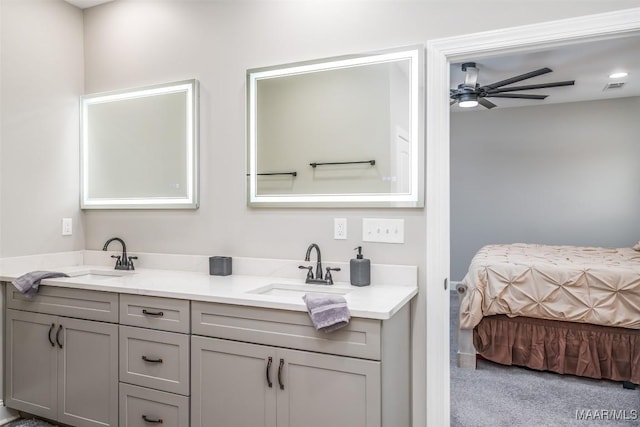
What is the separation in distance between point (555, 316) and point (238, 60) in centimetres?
276

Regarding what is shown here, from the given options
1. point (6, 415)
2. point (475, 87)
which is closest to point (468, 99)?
point (475, 87)

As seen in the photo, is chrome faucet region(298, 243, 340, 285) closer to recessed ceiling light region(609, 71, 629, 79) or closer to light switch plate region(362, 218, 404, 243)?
light switch plate region(362, 218, 404, 243)

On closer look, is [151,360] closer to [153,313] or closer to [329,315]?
[153,313]

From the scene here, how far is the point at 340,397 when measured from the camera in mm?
1619

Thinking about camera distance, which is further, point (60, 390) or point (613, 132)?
point (613, 132)

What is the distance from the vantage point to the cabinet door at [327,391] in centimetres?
157

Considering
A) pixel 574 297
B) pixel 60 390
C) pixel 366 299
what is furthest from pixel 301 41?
pixel 574 297

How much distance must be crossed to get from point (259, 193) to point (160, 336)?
902 millimetres

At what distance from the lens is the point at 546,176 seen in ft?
18.6

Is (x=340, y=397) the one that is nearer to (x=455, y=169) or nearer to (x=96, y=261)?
(x=96, y=261)

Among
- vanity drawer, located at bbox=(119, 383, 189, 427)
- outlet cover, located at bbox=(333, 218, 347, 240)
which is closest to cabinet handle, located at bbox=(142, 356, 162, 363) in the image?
vanity drawer, located at bbox=(119, 383, 189, 427)

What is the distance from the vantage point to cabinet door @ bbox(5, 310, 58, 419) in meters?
2.28

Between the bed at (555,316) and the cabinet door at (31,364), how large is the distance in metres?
2.70

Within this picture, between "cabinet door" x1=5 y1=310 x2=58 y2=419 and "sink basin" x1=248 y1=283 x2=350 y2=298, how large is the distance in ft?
3.83
